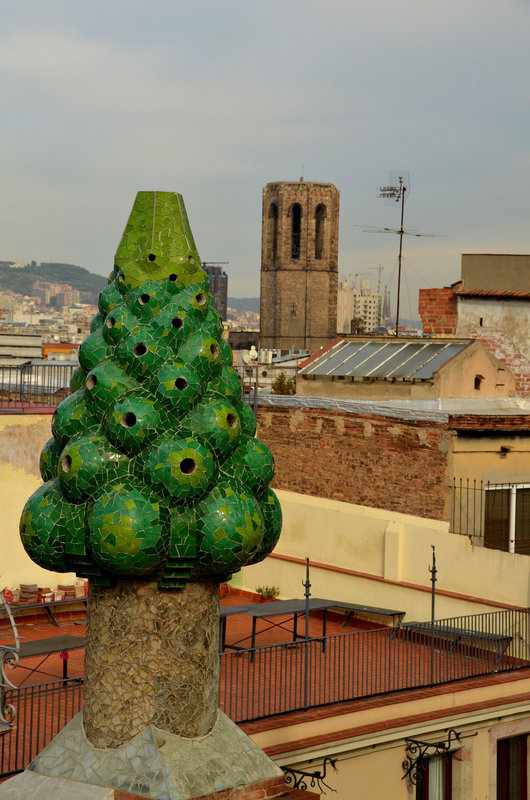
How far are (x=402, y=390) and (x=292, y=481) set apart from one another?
3368 mm

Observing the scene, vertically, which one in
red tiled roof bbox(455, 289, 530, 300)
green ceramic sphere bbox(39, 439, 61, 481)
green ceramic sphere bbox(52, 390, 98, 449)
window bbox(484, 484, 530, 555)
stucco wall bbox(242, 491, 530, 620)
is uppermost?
red tiled roof bbox(455, 289, 530, 300)

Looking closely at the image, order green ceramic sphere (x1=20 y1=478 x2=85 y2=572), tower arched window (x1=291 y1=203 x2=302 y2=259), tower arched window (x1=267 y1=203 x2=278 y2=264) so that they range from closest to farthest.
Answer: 1. green ceramic sphere (x1=20 y1=478 x2=85 y2=572)
2. tower arched window (x1=291 y1=203 x2=302 y2=259)
3. tower arched window (x1=267 y1=203 x2=278 y2=264)

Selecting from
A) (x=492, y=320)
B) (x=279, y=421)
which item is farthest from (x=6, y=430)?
(x=492, y=320)

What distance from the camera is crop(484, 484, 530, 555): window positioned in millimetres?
20719

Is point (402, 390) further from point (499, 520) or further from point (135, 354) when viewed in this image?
point (135, 354)

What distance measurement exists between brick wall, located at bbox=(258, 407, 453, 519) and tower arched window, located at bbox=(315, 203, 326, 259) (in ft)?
440

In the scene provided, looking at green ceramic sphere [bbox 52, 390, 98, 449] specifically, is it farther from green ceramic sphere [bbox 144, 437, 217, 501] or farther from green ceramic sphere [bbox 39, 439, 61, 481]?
green ceramic sphere [bbox 144, 437, 217, 501]

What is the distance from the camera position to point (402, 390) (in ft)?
83.7

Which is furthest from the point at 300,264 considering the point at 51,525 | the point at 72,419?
the point at 51,525

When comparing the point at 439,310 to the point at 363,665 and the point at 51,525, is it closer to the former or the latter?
the point at 363,665

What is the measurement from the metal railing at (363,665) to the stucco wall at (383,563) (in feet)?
1.92

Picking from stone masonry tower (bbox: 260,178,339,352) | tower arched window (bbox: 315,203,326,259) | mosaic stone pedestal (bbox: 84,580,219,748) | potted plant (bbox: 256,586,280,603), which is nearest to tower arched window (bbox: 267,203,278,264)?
stone masonry tower (bbox: 260,178,339,352)

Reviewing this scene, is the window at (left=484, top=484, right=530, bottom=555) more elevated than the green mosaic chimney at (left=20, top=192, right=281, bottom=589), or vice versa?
the green mosaic chimney at (left=20, top=192, right=281, bottom=589)

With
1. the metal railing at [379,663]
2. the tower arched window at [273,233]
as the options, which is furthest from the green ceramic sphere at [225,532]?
the tower arched window at [273,233]
